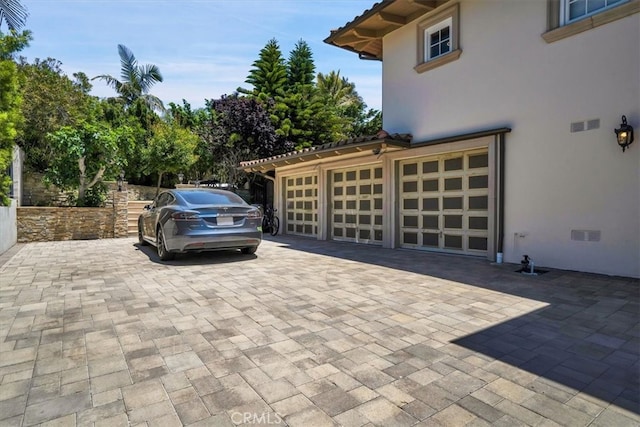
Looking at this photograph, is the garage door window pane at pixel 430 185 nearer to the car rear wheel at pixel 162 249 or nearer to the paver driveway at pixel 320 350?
the paver driveway at pixel 320 350

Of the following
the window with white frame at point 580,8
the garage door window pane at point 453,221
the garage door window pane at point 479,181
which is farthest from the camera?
the garage door window pane at point 453,221

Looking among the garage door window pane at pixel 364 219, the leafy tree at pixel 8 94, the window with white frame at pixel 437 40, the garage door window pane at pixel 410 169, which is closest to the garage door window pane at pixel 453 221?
the garage door window pane at pixel 410 169

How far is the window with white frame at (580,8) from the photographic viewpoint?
18.7 ft

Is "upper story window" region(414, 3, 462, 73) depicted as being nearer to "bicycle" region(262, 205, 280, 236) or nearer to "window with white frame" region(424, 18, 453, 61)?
"window with white frame" region(424, 18, 453, 61)

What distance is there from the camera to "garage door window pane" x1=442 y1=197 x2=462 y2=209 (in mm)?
7559

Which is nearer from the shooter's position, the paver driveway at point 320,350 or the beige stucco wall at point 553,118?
the paver driveway at point 320,350

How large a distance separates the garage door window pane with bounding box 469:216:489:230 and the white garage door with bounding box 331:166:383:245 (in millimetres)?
2454

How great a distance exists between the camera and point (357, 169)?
10023mm

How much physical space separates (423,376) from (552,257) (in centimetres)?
493

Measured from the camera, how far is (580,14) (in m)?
5.93

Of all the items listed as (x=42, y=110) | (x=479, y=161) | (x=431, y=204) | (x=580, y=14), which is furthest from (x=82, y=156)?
(x=580, y=14)

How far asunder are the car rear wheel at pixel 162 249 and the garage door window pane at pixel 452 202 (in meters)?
5.80

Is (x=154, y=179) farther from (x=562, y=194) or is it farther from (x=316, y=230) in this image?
(x=562, y=194)

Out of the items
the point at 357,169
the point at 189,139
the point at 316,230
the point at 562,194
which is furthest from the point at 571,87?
the point at 189,139
